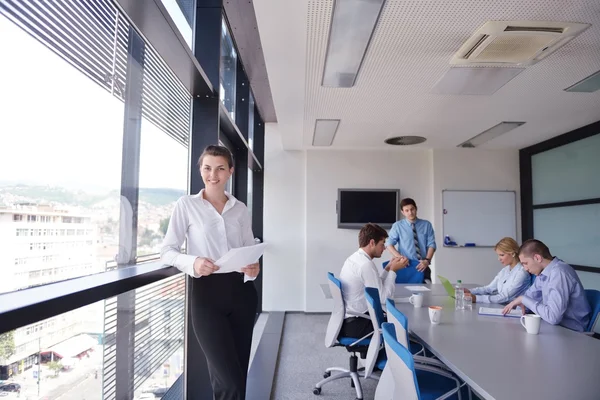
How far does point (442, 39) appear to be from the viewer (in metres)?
2.91

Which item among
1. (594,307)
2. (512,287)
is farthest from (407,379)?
(594,307)

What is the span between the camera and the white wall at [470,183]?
655 cm

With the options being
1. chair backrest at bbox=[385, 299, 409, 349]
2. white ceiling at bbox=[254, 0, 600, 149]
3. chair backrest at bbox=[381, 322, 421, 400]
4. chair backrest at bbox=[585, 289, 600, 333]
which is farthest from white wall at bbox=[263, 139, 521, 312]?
chair backrest at bbox=[381, 322, 421, 400]

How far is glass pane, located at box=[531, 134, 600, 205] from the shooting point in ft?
17.6

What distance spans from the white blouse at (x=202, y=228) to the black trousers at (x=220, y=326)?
126 millimetres

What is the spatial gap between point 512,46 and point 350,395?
3083 mm

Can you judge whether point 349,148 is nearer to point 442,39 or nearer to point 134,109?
point 442,39

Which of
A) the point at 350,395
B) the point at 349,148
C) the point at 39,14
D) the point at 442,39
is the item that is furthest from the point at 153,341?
the point at 349,148

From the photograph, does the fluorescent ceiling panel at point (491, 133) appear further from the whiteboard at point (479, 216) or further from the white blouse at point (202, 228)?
the white blouse at point (202, 228)

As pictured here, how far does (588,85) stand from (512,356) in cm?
313

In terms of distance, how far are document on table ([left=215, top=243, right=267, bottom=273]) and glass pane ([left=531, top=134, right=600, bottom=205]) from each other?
210 inches

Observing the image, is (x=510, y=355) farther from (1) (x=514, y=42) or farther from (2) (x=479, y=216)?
(2) (x=479, y=216)

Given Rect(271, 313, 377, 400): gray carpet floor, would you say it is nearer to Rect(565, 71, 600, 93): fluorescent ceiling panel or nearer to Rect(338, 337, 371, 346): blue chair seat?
Rect(338, 337, 371, 346): blue chair seat

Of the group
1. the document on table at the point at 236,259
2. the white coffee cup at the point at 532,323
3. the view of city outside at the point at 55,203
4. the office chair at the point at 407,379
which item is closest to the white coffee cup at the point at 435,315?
the office chair at the point at 407,379
